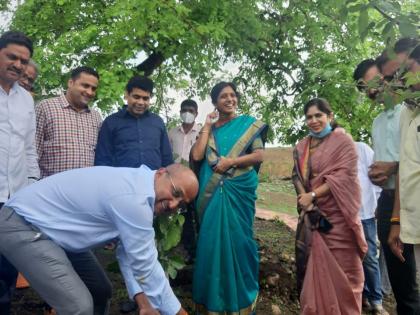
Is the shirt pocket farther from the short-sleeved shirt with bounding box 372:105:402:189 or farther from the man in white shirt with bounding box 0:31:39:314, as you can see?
the short-sleeved shirt with bounding box 372:105:402:189

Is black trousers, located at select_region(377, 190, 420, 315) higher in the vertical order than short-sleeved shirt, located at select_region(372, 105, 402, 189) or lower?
lower

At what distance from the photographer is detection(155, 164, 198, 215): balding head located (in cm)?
218

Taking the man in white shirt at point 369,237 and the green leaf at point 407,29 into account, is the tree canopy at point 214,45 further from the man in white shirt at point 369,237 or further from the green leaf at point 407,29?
the green leaf at point 407,29

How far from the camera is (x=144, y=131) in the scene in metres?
3.61

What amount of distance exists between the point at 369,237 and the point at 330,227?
3.32 feet

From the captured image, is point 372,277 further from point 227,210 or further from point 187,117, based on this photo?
point 187,117

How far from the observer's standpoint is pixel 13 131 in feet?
9.86

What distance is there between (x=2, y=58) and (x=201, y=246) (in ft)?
6.16

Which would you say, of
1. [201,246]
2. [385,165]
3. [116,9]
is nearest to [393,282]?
[385,165]

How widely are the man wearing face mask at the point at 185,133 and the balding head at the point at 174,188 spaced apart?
2.57 m

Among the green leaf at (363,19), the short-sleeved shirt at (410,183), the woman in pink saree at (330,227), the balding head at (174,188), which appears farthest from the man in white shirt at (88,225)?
the woman in pink saree at (330,227)

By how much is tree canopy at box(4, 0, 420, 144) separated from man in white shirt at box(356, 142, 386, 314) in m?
0.44

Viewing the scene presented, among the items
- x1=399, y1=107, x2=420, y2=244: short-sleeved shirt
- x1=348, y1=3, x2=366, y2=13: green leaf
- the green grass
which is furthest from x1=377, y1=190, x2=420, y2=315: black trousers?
the green grass

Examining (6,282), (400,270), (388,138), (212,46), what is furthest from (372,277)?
(6,282)
